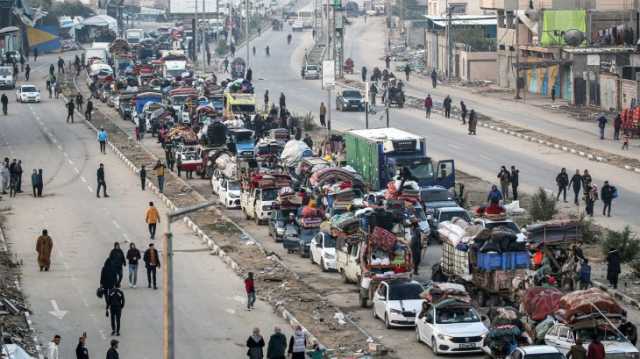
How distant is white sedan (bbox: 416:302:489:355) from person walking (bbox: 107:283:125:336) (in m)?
6.08

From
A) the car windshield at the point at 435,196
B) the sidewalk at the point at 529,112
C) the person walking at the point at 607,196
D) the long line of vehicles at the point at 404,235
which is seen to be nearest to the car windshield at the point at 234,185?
the long line of vehicles at the point at 404,235

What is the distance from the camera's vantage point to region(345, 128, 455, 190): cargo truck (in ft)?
167

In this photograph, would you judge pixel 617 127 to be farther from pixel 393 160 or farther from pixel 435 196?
pixel 435 196

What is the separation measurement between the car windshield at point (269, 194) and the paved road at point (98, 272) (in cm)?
262

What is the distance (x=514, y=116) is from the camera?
82.5m

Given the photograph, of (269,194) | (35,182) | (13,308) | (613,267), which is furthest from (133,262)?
(35,182)

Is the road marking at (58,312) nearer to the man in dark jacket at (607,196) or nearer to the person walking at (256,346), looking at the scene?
the person walking at (256,346)

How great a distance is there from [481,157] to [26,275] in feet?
95.2

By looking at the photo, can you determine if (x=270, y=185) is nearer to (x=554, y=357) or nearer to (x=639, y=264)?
(x=639, y=264)

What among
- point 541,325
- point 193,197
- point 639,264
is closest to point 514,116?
point 193,197

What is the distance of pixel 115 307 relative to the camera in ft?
106

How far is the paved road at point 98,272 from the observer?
32844 millimetres

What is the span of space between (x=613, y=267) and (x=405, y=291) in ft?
18.7

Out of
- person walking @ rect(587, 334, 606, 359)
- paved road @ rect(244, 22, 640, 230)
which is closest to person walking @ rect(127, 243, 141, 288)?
person walking @ rect(587, 334, 606, 359)
